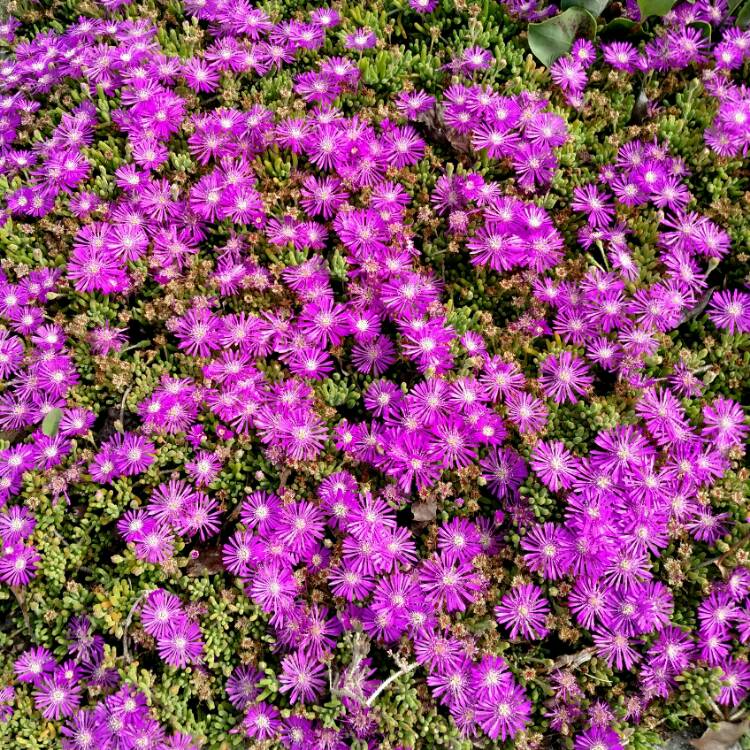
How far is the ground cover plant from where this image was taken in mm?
2299

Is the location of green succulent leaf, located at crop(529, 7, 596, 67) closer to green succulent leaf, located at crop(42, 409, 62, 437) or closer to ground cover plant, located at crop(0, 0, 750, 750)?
ground cover plant, located at crop(0, 0, 750, 750)

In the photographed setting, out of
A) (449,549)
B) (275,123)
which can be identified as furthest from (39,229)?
(449,549)

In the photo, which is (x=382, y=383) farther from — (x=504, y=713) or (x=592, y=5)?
(x=592, y=5)

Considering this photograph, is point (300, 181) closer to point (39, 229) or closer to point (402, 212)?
point (402, 212)

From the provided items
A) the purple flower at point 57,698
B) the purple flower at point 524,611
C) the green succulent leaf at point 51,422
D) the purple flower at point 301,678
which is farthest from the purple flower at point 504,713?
the green succulent leaf at point 51,422

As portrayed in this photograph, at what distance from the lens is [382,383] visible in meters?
2.62

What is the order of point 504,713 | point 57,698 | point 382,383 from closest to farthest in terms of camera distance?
point 504,713 < point 57,698 < point 382,383

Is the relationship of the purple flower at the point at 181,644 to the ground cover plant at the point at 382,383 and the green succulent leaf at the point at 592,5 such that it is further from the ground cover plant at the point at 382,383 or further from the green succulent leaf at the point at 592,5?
the green succulent leaf at the point at 592,5

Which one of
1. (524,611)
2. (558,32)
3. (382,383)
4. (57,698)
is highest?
(558,32)

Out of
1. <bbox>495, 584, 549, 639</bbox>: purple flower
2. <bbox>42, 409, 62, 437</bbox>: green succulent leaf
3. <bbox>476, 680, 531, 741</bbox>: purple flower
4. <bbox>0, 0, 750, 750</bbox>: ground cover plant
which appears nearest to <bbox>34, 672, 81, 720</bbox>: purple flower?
<bbox>0, 0, 750, 750</bbox>: ground cover plant

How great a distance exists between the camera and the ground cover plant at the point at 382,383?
2.30m

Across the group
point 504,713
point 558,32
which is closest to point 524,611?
point 504,713

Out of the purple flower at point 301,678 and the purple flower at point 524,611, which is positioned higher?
the purple flower at point 524,611

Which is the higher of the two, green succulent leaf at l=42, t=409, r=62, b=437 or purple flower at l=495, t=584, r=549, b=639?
green succulent leaf at l=42, t=409, r=62, b=437
